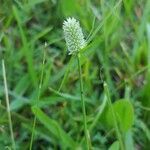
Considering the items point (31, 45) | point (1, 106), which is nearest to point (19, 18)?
point (31, 45)

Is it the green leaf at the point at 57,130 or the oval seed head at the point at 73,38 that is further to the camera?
the green leaf at the point at 57,130

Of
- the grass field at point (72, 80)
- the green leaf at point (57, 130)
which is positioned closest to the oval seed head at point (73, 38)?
the grass field at point (72, 80)

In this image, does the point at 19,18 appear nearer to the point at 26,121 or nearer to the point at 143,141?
the point at 26,121

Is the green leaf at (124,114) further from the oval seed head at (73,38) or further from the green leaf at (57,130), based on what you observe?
the oval seed head at (73,38)

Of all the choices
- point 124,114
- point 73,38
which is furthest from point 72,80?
point 73,38

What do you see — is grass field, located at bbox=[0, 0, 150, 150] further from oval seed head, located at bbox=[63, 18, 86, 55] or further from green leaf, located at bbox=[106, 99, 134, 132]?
oval seed head, located at bbox=[63, 18, 86, 55]
